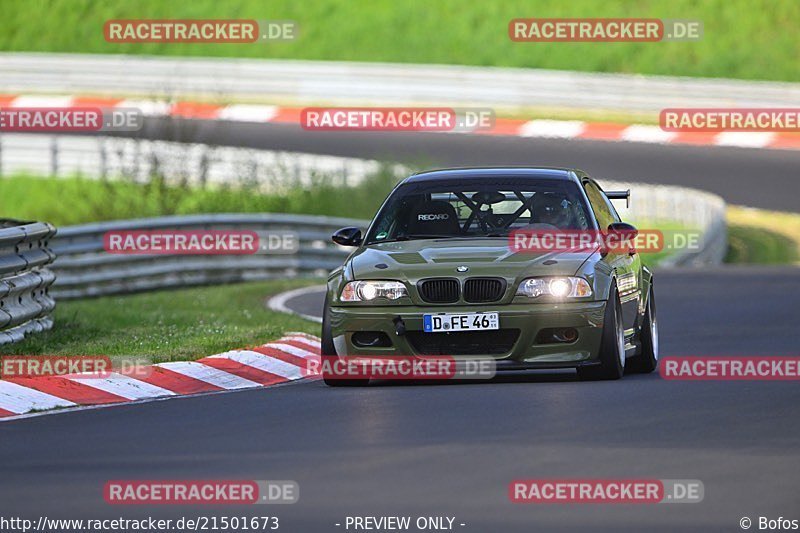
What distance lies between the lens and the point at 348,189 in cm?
3303

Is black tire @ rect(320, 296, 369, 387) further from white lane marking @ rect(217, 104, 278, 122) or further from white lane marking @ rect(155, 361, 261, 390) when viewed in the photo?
white lane marking @ rect(217, 104, 278, 122)

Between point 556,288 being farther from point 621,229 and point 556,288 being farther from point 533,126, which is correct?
point 533,126

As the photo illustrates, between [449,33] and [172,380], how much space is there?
44359mm

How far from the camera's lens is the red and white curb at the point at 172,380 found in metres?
12.0

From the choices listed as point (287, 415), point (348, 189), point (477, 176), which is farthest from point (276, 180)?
point (287, 415)

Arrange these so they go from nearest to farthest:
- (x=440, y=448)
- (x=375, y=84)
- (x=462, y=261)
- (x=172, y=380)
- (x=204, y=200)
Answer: (x=440, y=448) → (x=462, y=261) → (x=172, y=380) → (x=204, y=200) → (x=375, y=84)

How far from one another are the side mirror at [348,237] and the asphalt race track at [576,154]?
20536 mm

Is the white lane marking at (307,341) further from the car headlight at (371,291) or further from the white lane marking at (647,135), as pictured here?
the white lane marking at (647,135)

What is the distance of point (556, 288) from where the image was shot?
1264 cm

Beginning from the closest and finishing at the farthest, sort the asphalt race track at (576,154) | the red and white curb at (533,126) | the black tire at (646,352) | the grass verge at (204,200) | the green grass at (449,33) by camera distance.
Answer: the black tire at (646,352) → the grass verge at (204,200) → the asphalt race track at (576,154) → the red and white curb at (533,126) → the green grass at (449,33)

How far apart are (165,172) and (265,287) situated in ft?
25.7

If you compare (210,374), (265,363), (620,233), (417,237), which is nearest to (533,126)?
(265,363)

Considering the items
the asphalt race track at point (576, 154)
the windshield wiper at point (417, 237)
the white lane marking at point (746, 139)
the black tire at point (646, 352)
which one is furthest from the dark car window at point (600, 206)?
the white lane marking at point (746, 139)

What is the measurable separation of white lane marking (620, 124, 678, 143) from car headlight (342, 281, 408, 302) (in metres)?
31.3
